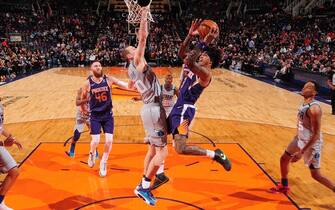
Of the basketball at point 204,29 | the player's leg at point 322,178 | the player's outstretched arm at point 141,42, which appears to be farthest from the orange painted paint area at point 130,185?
the basketball at point 204,29

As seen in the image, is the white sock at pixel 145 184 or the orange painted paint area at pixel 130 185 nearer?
the white sock at pixel 145 184

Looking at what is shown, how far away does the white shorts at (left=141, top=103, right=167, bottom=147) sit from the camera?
542 cm

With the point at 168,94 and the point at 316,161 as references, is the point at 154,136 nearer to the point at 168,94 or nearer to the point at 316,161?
the point at 316,161

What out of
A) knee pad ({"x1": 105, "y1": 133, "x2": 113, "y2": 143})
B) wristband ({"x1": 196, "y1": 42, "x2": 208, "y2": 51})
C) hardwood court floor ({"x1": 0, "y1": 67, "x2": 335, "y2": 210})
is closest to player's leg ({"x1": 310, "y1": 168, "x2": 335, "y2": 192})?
hardwood court floor ({"x1": 0, "y1": 67, "x2": 335, "y2": 210})

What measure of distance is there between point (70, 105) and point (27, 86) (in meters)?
5.80

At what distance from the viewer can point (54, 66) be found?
2969cm

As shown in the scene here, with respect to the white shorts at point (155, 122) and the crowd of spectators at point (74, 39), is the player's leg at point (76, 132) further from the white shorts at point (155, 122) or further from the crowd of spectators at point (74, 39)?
the crowd of spectators at point (74, 39)

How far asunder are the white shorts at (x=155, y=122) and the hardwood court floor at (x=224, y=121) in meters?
2.47

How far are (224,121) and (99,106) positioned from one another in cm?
576

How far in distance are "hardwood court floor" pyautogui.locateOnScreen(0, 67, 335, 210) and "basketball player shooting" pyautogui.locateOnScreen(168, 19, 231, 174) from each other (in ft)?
6.44

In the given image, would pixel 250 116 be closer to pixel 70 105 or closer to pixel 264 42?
pixel 70 105

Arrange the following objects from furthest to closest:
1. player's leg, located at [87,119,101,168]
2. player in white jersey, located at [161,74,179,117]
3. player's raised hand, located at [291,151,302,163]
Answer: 1. player in white jersey, located at [161,74,179,117]
2. player's leg, located at [87,119,101,168]
3. player's raised hand, located at [291,151,302,163]

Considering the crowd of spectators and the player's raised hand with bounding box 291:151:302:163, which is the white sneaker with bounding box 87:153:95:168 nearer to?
the player's raised hand with bounding box 291:151:302:163

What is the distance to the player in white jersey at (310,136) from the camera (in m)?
5.48
